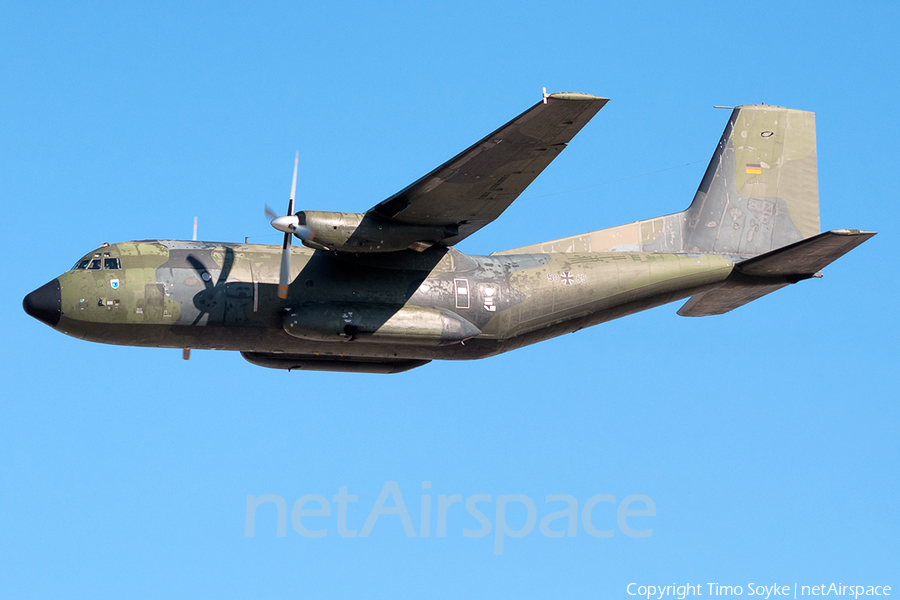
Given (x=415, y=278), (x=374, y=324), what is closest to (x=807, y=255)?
(x=415, y=278)

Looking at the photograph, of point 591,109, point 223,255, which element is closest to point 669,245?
point 591,109

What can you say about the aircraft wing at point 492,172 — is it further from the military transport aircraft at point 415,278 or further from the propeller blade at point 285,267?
the propeller blade at point 285,267

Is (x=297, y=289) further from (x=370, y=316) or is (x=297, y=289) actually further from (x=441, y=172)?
(x=441, y=172)

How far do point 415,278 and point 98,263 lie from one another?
631 centimetres

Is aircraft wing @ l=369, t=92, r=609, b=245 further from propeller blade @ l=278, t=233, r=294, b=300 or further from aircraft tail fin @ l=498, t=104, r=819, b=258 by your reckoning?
aircraft tail fin @ l=498, t=104, r=819, b=258

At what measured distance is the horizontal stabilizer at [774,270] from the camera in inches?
927

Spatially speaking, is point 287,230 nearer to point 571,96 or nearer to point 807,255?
point 571,96

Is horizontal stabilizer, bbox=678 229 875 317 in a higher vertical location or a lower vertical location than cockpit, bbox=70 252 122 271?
lower

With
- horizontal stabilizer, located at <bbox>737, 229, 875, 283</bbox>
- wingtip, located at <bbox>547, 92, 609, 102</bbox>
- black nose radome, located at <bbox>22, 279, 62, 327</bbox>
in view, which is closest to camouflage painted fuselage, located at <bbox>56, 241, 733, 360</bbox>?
black nose radome, located at <bbox>22, 279, 62, 327</bbox>

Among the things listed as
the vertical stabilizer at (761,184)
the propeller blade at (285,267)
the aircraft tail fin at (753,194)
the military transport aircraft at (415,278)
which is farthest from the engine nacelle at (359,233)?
the vertical stabilizer at (761,184)

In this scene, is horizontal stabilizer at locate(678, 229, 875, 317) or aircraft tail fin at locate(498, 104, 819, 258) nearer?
horizontal stabilizer at locate(678, 229, 875, 317)

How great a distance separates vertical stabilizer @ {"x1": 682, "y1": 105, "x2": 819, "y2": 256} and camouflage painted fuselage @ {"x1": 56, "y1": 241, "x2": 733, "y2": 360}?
290 cm

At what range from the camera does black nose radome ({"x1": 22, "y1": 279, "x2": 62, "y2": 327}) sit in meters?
21.6

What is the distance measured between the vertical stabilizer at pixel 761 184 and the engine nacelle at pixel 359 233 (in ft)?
24.5
